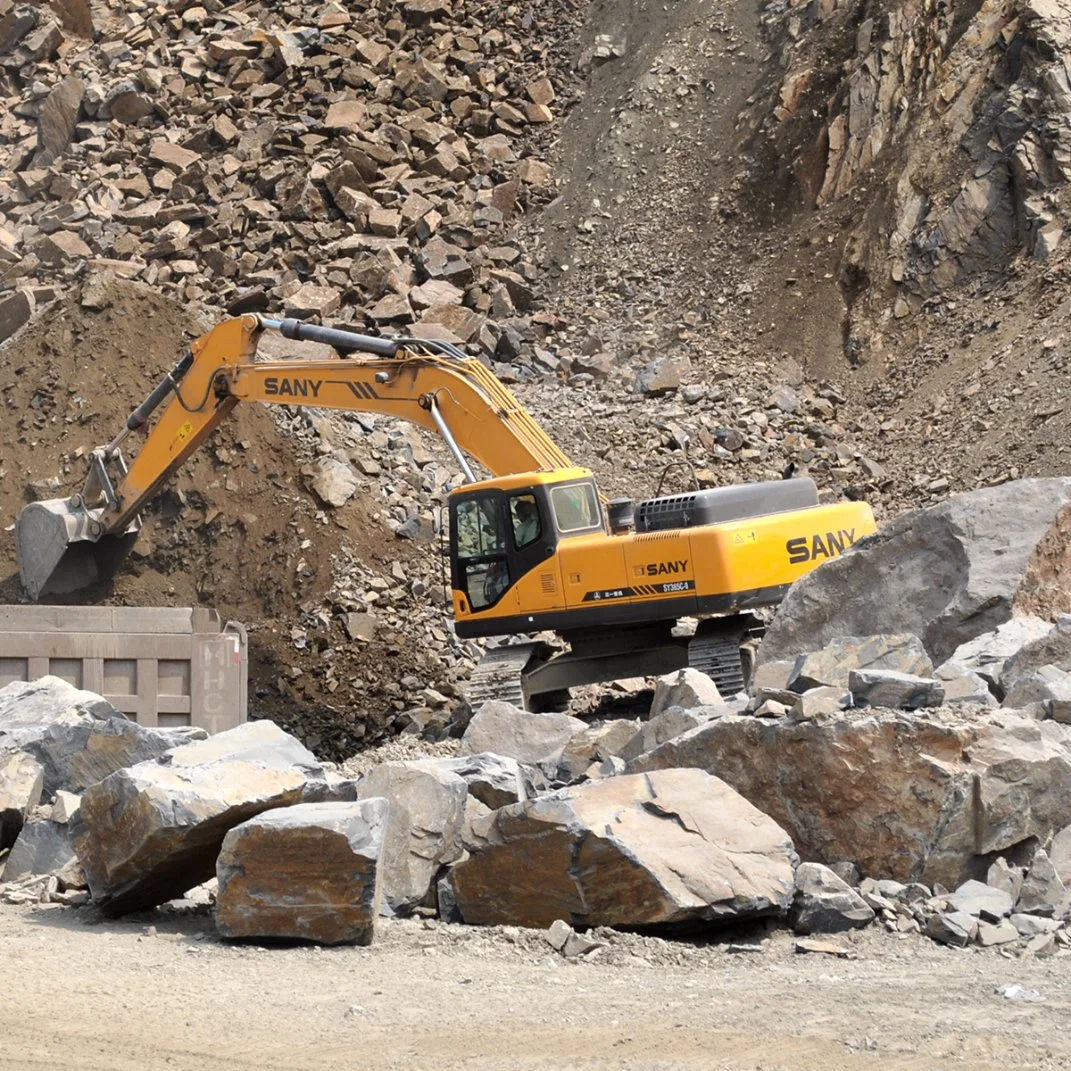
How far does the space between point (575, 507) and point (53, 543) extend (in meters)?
5.28

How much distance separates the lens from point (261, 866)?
5.68 metres

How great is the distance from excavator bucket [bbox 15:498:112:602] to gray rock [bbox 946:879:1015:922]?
9.92m

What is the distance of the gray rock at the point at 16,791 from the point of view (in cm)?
714

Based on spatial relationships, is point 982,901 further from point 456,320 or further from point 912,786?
point 456,320

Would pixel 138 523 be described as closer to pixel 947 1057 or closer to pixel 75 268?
pixel 75 268

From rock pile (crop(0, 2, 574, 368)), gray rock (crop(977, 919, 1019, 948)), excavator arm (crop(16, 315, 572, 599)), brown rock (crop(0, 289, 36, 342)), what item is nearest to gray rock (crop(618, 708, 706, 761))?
gray rock (crop(977, 919, 1019, 948))

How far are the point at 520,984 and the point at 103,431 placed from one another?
39.2 ft

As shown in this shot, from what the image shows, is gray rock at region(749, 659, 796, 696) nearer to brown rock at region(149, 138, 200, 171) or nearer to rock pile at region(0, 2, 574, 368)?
rock pile at region(0, 2, 574, 368)

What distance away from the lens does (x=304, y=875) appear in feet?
18.6

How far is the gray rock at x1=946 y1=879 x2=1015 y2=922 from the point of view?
5.73 metres

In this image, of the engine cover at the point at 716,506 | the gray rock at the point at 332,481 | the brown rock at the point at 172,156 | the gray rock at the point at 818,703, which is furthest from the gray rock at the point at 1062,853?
the brown rock at the point at 172,156

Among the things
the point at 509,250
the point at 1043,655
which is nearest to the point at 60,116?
the point at 509,250

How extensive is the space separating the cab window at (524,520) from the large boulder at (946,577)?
208 cm

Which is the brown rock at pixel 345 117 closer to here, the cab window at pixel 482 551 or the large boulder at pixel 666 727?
the cab window at pixel 482 551
